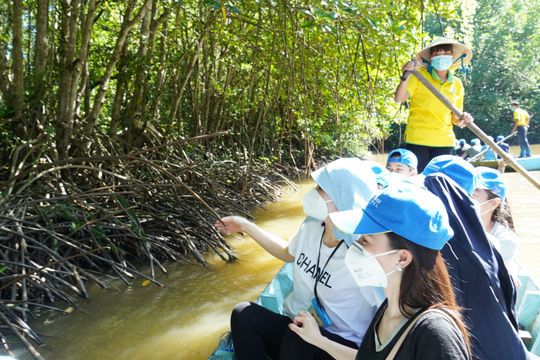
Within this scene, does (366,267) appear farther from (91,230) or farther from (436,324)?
(91,230)

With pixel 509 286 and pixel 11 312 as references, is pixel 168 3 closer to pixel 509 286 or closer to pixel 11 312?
pixel 11 312

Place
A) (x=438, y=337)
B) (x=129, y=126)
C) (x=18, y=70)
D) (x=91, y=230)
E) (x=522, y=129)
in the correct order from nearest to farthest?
(x=438, y=337), (x=91, y=230), (x=18, y=70), (x=129, y=126), (x=522, y=129)

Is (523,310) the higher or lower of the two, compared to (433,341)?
lower

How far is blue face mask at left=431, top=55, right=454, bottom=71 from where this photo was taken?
344 cm

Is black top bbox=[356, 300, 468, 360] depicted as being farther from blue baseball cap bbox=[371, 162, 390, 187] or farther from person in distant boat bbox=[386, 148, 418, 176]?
person in distant boat bbox=[386, 148, 418, 176]

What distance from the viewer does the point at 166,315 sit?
3873 millimetres

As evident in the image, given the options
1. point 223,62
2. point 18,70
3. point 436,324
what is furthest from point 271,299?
point 223,62

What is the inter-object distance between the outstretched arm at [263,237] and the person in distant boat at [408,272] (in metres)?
0.98

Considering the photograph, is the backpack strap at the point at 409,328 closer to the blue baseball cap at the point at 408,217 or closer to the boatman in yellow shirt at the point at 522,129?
the blue baseball cap at the point at 408,217

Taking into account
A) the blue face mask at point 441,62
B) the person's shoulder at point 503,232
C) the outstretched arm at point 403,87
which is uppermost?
the blue face mask at point 441,62

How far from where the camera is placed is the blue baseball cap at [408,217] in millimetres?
1299

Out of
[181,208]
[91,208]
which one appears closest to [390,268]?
[91,208]

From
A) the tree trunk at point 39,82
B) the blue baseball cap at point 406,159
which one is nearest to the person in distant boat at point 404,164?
the blue baseball cap at point 406,159

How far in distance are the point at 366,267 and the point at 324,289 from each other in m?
0.64
